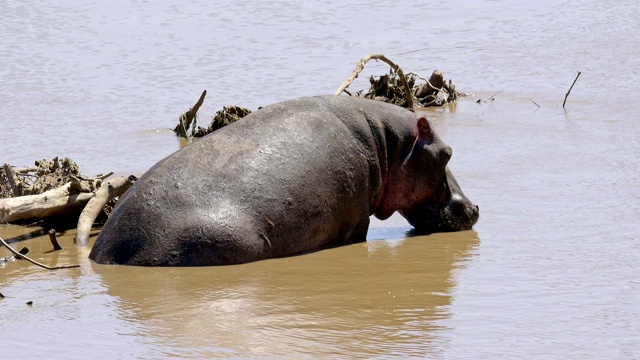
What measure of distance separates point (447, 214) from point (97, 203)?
9.13 ft

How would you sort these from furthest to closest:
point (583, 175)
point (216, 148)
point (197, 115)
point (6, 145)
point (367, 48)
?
point (367, 48), point (197, 115), point (6, 145), point (583, 175), point (216, 148)

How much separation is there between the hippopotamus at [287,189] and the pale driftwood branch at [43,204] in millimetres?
1065

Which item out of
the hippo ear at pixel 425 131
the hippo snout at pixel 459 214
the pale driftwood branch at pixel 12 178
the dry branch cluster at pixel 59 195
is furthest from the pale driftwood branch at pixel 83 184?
the hippo snout at pixel 459 214

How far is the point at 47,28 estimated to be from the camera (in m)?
21.7

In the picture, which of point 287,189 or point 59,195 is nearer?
point 287,189

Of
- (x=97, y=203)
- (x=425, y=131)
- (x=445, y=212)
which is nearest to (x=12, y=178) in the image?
(x=97, y=203)

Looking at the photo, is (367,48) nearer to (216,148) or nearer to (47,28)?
(47,28)

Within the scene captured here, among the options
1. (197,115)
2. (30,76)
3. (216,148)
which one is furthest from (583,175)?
(30,76)

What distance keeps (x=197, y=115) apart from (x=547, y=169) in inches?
194

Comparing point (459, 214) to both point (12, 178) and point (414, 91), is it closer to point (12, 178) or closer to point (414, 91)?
point (12, 178)

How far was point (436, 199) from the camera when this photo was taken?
9914 mm

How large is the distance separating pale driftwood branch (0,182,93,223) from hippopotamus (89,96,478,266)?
1.07m

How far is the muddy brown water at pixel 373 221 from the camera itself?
271 inches

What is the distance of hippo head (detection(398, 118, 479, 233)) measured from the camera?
31.9 ft
